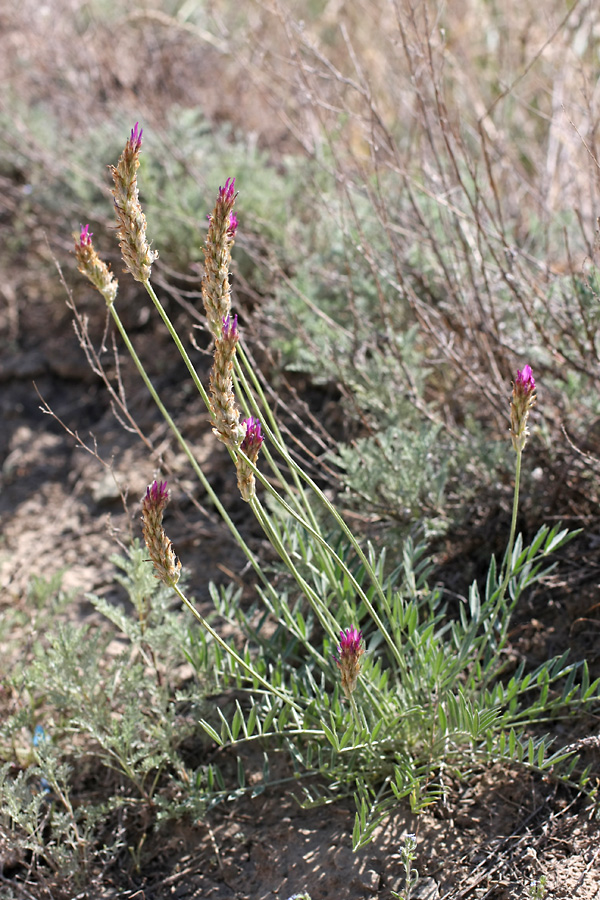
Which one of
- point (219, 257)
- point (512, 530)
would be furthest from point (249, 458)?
point (512, 530)

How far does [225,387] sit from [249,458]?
0.64 feet

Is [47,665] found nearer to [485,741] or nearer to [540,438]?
[485,741]

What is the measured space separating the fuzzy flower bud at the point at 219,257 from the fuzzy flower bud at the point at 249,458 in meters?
0.19

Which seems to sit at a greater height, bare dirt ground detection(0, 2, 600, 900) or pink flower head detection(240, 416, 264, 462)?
pink flower head detection(240, 416, 264, 462)

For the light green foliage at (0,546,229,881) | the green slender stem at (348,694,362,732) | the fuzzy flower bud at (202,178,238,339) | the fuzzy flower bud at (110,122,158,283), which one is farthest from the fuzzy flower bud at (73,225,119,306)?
the green slender stem at (348,694,362,732)

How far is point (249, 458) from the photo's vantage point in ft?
4.78

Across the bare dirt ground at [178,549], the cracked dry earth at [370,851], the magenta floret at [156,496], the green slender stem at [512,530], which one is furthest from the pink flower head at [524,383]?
the cracked dry earth at [370,851]

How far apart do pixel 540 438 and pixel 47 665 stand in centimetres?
156

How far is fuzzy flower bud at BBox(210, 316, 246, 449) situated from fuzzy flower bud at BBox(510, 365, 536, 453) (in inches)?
20.0

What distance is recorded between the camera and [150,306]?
3881mm

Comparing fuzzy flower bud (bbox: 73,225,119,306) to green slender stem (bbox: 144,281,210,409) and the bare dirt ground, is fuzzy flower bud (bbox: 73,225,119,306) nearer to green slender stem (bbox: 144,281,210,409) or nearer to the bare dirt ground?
green slender stem (bbox: 144,281,210,409)

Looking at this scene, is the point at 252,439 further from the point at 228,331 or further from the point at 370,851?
the point at 370,851

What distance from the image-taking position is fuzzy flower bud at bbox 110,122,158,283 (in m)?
1.28

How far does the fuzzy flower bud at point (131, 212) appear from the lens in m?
1.28
